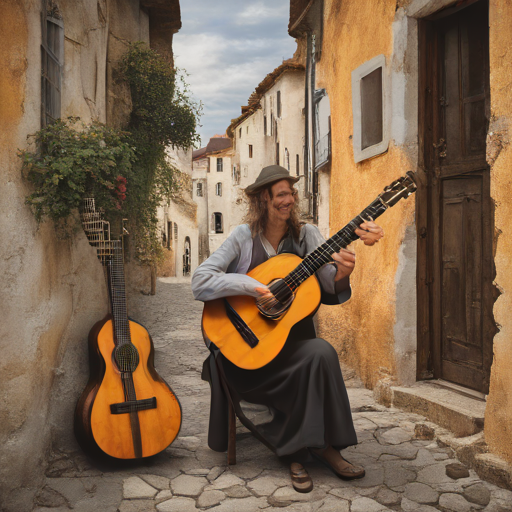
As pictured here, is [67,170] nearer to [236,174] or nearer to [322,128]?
[322,128]

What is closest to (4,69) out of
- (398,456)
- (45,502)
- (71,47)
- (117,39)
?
(71,47)

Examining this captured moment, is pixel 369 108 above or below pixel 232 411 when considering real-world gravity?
above

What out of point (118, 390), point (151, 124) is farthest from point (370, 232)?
point (151, 124)

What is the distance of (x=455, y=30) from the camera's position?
4.39 meters

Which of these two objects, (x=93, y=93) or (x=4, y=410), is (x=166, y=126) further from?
(x=4, y=410)

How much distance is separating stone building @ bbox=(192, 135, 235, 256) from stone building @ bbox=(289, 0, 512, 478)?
1144 inches

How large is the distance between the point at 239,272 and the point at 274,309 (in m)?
0.47

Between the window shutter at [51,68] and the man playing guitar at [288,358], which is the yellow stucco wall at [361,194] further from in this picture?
the window shutter at [51,68]

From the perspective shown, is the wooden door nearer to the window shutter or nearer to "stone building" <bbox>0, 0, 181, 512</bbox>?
"stone building" <bbox>0, 0, 181, 512</bbox>

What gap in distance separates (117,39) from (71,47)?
352 cm

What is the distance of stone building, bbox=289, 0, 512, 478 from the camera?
334 centimetres

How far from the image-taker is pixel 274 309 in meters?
3.10

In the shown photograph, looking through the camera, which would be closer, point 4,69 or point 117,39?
point 4,69

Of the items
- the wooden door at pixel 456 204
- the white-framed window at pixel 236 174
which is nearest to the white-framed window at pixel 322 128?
the wooden door at pixel 456 204
